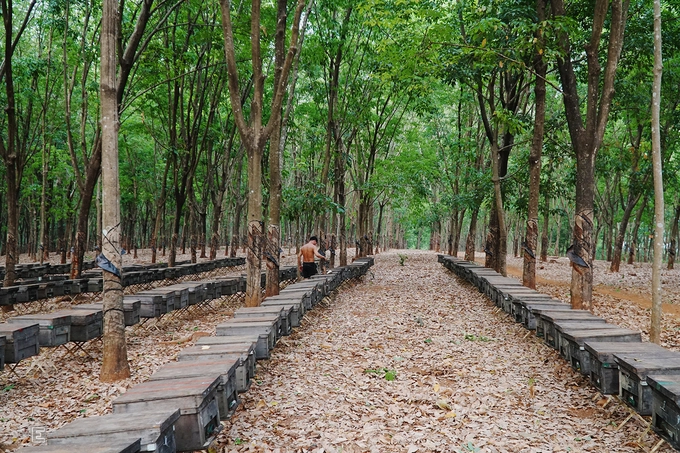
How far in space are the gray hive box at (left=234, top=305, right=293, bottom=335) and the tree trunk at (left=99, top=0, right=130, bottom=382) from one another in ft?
6.04

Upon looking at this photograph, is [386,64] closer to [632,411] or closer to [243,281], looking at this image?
[243,281]

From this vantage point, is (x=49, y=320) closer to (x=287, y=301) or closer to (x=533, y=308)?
(x=287, y=301)

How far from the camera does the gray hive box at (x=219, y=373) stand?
413 cm

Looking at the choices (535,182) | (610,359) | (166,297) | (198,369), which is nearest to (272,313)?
(198,369)

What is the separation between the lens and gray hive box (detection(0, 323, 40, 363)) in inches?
Result: 213

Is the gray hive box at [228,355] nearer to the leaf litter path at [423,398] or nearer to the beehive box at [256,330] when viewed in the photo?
the leaf litter path at [423,398]

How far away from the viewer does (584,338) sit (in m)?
5.18

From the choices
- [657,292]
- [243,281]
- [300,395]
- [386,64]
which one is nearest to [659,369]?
[657,292]

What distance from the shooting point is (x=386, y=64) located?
13758 mm

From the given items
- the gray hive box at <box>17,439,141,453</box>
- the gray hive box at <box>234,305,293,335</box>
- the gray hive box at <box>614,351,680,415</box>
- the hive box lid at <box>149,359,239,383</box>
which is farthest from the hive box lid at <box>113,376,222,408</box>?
the gray hive box at <box>614,351,680,415</box>

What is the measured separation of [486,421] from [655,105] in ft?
15.9

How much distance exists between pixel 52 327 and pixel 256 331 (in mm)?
2908

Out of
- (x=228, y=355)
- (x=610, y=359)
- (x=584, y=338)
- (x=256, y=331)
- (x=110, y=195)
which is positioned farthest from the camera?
(x=256, y=331)

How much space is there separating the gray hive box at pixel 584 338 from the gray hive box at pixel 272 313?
161 inches
